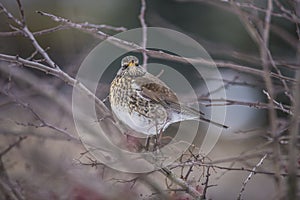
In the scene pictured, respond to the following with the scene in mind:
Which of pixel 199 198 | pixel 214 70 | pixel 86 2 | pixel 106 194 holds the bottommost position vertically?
pixel 106 194

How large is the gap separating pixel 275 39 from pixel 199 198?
268 inches

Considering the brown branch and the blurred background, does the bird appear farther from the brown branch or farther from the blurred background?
the brown branch

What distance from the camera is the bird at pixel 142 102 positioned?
2.46 meters

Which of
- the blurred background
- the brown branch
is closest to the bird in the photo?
the blurred background

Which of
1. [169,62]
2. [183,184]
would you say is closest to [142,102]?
[183,184]

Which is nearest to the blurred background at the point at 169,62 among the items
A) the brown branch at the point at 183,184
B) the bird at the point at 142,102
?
the bird at the point at 142,102

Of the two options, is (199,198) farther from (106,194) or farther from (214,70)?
(214,70)

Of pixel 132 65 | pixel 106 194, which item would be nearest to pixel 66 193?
pixel 132 65

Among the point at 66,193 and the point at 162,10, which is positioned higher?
the point at 162,10

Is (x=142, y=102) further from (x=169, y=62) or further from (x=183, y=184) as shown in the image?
(x=169, y=62)

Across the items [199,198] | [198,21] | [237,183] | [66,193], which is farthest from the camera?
[198,21]

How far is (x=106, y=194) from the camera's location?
1421 mm

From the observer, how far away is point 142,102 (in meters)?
2.48

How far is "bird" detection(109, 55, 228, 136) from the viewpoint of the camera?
8.05ft
